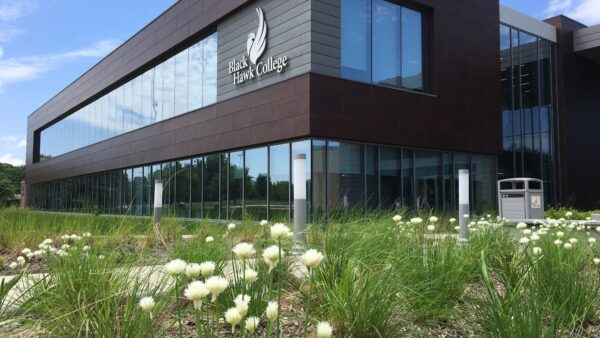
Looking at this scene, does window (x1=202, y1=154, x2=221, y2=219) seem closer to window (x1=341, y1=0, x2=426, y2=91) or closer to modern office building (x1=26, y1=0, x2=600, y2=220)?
modern office building (x1=26, y1=0, x2=600, y2=220)

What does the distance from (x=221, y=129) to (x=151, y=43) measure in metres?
8.90

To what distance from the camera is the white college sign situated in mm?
14875

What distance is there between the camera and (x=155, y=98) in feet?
76.6

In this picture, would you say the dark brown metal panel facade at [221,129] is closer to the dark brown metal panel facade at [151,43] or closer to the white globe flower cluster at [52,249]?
the dark brown metal panel facade at [151,43]

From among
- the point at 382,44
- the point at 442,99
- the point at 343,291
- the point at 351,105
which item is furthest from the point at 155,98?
the point at 343,291

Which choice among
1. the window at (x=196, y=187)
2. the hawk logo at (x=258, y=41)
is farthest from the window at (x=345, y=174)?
the window at (x=196, y=187)

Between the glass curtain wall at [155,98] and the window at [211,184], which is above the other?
the glass curtain wall at [155,98]

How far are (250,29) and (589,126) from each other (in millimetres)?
18036

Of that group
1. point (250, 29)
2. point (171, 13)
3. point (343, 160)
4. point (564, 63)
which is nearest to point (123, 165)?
point (171, 13)

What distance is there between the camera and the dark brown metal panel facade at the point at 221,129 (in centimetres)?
1380

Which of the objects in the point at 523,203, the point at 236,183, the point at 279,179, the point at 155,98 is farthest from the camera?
the point at 155,98

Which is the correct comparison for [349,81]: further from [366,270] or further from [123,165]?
[123,165]

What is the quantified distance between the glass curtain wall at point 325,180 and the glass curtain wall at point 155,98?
104 inches

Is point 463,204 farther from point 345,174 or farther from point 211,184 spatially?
point 211,184
